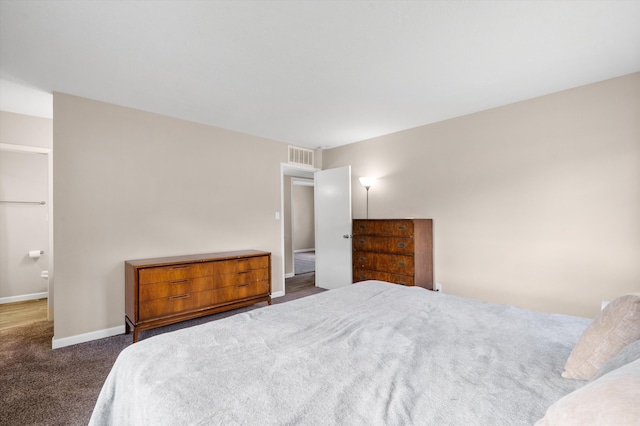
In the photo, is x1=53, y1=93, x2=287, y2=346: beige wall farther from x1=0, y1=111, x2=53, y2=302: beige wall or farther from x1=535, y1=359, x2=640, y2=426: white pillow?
x1=535, y1=359, x2=640, y2=426: white pillow

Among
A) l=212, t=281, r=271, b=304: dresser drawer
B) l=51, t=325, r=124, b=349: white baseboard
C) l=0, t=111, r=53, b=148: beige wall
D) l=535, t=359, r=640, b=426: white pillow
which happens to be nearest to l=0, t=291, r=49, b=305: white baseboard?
l=51, t=325, r=124, b=349: white baseboard

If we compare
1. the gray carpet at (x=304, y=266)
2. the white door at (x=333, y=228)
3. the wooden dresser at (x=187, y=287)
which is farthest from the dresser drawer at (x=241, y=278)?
the gray carpet at (x=304, y=266)

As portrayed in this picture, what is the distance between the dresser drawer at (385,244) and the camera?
11.8 ft

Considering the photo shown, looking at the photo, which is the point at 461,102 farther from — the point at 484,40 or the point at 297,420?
the point at 297,420

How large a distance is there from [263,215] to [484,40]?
3383 mm

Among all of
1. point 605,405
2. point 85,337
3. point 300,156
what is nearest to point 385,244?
point 300,156

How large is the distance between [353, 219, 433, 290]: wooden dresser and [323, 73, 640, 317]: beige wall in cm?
23

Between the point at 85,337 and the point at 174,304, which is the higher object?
the point at 174,304

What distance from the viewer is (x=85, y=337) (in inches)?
115

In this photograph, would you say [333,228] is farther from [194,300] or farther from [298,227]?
[298,227]

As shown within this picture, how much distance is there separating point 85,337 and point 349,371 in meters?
3.16

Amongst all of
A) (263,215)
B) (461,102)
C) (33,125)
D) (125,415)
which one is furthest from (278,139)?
(125,415)

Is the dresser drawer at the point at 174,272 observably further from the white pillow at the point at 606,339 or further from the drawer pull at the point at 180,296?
the white pillow at the point at 606,339

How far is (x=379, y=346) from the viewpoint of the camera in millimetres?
1315
